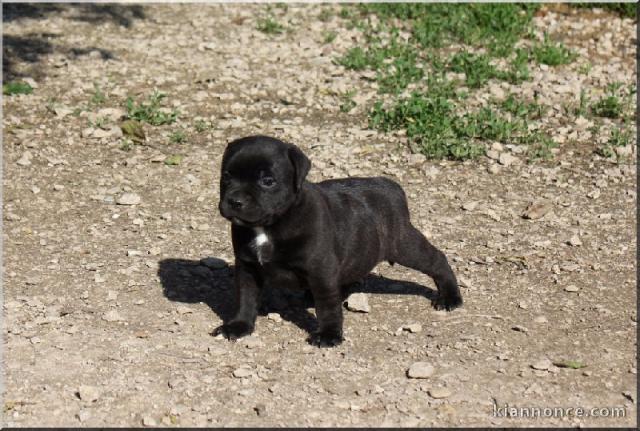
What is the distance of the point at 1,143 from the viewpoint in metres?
10.0

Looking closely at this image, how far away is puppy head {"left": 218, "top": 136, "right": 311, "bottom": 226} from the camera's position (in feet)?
19.9

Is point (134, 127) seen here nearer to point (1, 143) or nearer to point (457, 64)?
point (1, 143)

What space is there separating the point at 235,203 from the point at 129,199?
310 cm

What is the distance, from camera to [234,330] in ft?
21.7

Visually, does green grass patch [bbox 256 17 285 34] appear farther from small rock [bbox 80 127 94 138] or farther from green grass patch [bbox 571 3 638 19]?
green grass patch [bbox 571 3 638 19]

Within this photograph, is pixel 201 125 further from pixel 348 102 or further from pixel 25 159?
pixel 25 159

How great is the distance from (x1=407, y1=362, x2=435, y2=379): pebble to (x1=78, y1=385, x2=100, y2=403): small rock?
1.79m

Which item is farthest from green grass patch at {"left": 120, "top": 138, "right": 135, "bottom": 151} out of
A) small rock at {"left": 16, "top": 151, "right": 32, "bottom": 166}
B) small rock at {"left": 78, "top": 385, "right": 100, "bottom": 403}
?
small rock at {"left": 78, "top": 385, "right": 100, "bottom": 403}

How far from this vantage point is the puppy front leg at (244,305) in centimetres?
662

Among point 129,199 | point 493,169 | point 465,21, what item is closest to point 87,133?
point 129,199

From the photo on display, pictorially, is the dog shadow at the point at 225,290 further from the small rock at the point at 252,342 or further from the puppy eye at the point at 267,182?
the puppy eye at the point at 267,182

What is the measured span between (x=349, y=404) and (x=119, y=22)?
27.2 ft

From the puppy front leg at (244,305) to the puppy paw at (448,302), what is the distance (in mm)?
1274

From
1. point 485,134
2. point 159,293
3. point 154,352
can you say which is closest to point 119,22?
point 485,134
